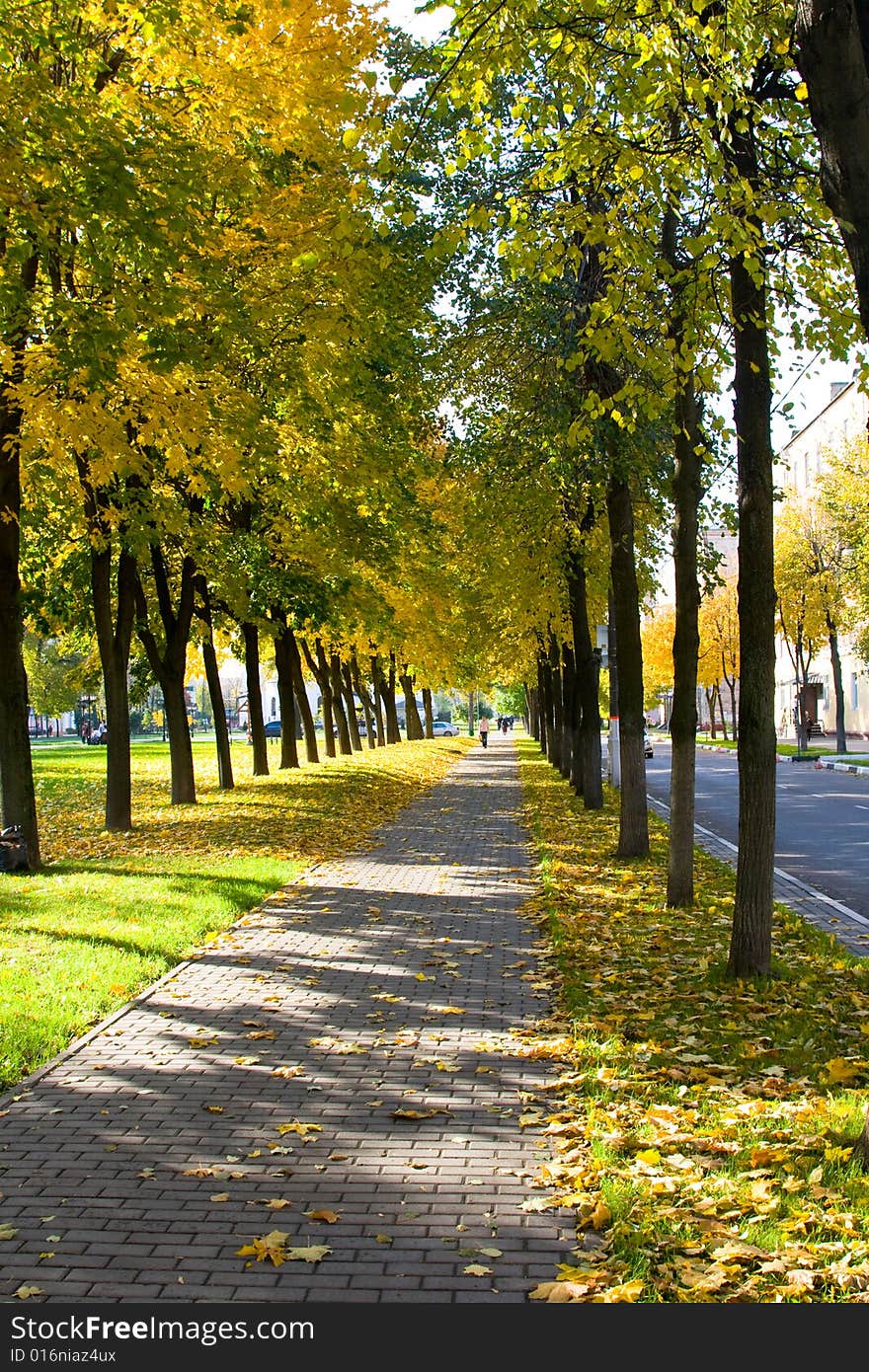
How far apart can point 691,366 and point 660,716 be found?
5485 inches

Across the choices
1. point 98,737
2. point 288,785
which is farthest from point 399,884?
point 98,737

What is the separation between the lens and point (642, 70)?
809 centimetres

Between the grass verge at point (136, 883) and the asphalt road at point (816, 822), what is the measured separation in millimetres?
5829

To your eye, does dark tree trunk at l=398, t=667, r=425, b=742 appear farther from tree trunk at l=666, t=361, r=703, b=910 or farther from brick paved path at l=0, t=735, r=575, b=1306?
brick paved path at l=0, t=735, r=575, b=1306

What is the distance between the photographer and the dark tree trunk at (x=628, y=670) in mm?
14273

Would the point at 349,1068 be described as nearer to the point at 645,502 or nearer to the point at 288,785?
the point at 645,502

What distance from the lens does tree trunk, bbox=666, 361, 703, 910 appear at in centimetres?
1100

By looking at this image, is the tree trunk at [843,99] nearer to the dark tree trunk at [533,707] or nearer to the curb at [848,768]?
the curb at [848,768]

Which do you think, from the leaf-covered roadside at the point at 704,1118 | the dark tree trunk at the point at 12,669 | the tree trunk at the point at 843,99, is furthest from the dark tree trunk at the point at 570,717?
the tree trunk at the point at 843,99

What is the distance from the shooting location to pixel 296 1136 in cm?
552

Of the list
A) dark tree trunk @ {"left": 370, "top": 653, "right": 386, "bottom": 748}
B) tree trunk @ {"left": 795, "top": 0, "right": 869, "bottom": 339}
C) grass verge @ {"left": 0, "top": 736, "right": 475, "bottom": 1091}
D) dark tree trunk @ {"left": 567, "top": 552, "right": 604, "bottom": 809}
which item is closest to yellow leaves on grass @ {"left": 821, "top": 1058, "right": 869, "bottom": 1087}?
tree trunk @ {"left": 795, "top": 0, "right": 869, "bottom": 339}

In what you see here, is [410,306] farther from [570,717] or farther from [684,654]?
[570,717]

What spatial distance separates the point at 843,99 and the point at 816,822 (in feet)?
58.1

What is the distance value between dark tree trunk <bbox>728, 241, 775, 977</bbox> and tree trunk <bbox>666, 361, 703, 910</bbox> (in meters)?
2.43
